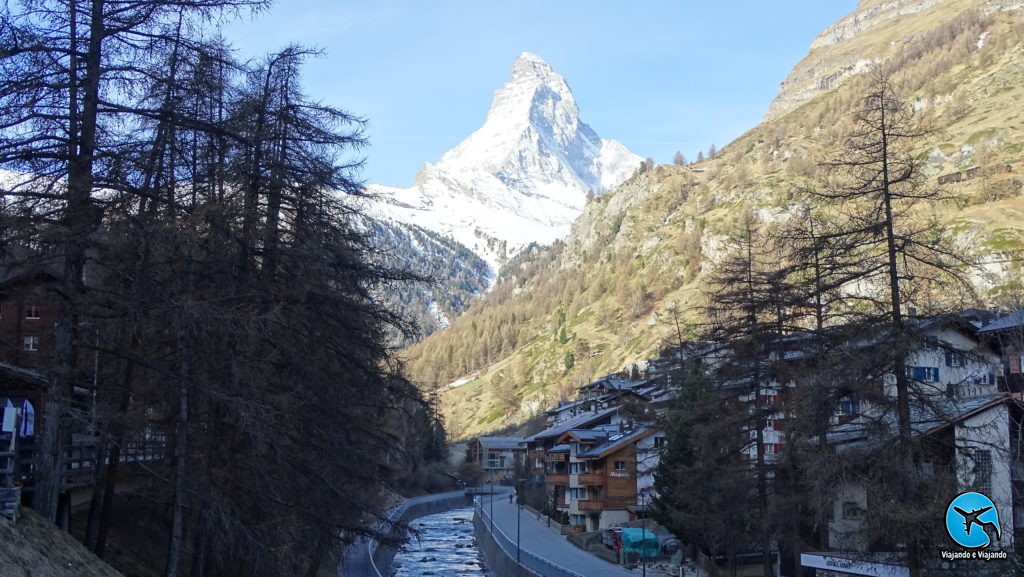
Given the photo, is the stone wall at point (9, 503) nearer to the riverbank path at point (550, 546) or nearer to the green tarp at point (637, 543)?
the riverbank path at point (550, 546)

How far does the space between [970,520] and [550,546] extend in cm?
3889

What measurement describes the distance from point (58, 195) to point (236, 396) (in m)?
4.32

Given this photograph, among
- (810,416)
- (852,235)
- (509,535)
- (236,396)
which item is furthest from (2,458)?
(509,535)

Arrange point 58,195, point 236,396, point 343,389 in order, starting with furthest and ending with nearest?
point 343,389, point 236,396, point 58,195

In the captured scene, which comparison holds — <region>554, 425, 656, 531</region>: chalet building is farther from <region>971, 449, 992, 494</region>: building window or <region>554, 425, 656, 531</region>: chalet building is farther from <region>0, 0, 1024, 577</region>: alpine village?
<region>971, 449, 992, 494</region>: building window

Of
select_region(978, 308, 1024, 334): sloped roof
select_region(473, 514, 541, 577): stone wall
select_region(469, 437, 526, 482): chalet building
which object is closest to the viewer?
select_region(978, 308, 1024, 334): sloped roof

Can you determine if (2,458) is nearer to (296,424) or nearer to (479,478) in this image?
(296,424)

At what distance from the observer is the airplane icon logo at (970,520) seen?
673 inches

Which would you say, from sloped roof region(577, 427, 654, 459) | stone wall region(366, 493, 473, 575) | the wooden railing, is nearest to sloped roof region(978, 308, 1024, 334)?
sloped roof region(577, 427, 654, 459)

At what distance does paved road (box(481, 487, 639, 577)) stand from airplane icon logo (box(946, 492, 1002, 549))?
25153 mm

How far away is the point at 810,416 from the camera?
17797mm

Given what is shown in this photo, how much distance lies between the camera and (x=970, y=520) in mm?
17609

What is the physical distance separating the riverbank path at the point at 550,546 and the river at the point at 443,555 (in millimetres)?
2751

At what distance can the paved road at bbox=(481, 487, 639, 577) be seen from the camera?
4366 cm
